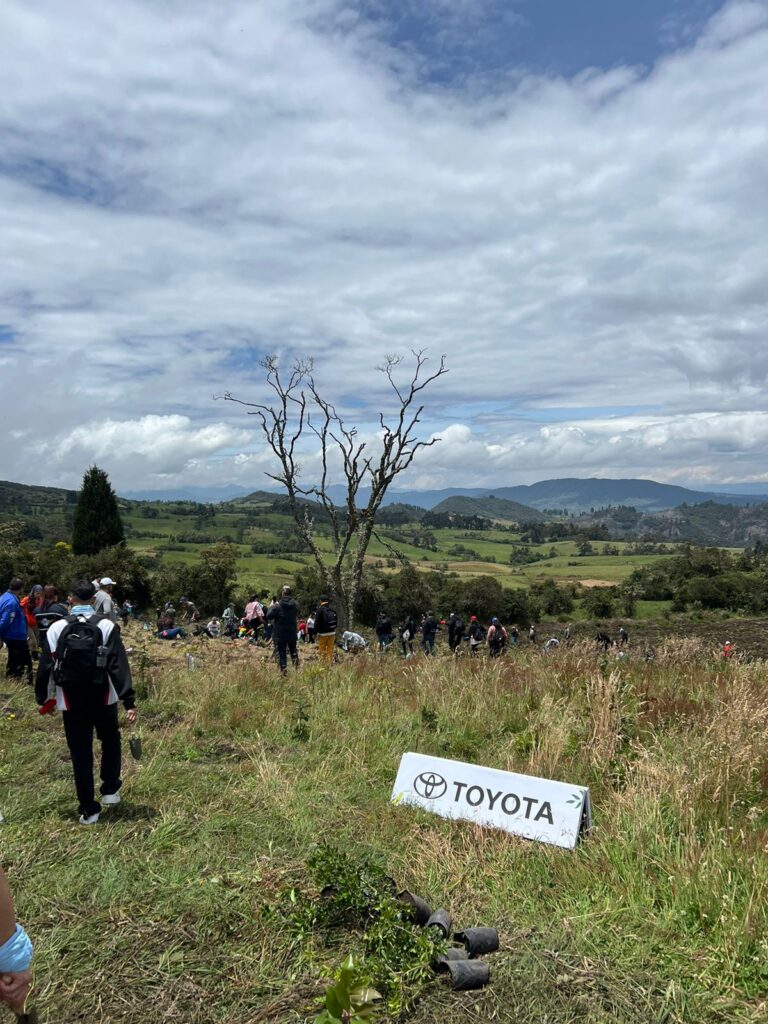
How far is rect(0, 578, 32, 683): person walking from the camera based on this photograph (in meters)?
10.3

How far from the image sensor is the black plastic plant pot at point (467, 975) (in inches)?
118

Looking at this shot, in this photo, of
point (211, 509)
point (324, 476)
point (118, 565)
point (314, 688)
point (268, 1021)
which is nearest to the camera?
point (268, 1021)

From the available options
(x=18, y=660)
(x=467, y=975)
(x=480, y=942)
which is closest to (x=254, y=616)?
(x=18, y=660)

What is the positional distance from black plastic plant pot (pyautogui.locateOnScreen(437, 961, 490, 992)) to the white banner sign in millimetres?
1426

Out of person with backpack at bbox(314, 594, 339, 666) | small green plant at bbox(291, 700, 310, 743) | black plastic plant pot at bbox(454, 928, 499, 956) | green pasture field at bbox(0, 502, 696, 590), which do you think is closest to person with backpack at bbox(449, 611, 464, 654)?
person with backpack at bbox(314, 594, 339, 666)

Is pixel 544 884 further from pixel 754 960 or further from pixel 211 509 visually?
pixel 211 509

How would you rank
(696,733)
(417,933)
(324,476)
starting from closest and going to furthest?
(417,933), (696,733), (324,476)

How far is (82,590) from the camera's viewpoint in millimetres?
5449

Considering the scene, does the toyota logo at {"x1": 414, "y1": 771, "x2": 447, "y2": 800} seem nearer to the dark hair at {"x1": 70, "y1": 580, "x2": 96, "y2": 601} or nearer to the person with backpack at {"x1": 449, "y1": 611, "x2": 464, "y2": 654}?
the dark hair at {"x1": 70, "y1": 580, "x2": 96, "y2": 601}

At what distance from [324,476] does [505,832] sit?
22.9 m

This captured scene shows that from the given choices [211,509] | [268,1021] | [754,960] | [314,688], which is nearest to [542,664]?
[314,688]

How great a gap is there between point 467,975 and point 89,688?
3.60m

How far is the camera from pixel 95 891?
3840 mm

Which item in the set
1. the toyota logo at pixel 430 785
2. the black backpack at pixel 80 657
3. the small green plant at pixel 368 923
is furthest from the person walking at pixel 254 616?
the small green plant at pixel 368 923
